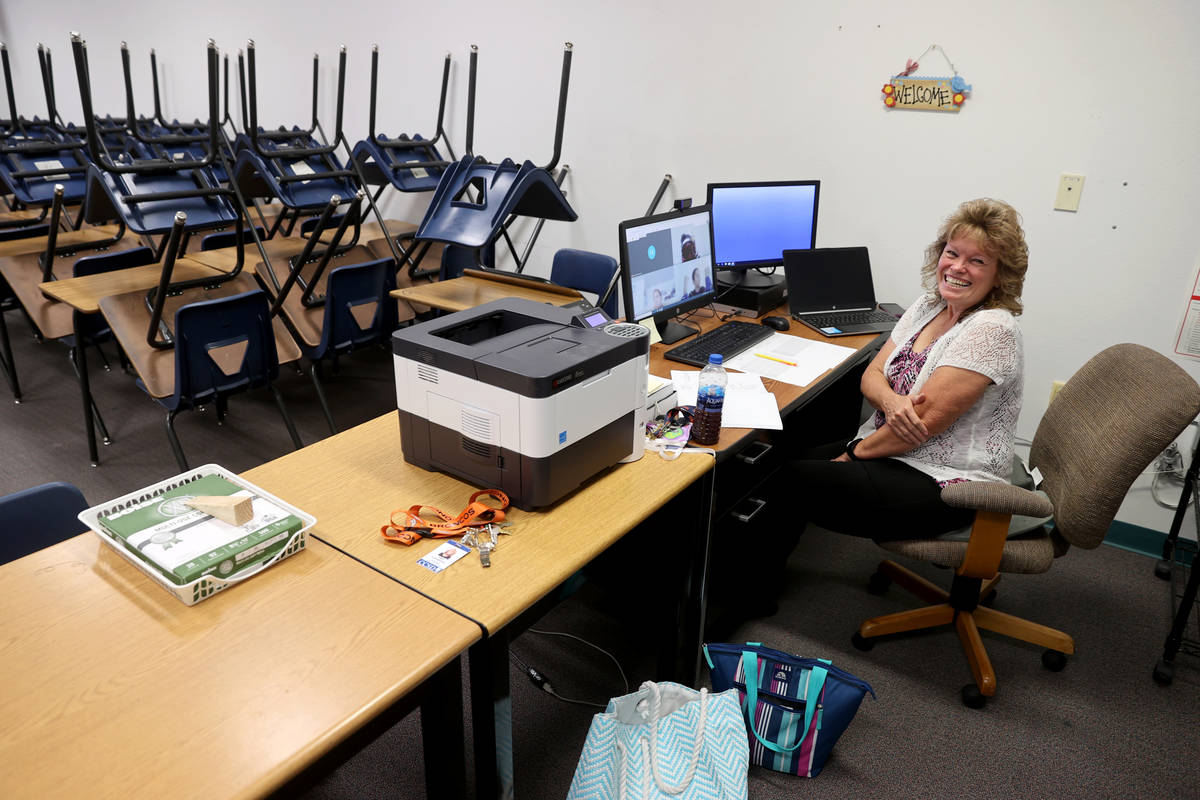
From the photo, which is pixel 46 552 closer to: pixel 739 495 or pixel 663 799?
pixel 663 799

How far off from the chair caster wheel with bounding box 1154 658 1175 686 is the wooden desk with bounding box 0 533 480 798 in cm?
208

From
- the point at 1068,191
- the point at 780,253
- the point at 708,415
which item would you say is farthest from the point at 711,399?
the point at 1068,191

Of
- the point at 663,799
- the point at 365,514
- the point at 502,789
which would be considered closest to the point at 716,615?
the point at 663,799

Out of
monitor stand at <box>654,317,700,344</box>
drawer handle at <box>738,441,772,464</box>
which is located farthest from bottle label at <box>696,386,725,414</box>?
monitor stand at <box>654,317,700,344</box>

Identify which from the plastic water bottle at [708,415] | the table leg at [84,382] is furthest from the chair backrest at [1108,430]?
the table leg at [84,382]

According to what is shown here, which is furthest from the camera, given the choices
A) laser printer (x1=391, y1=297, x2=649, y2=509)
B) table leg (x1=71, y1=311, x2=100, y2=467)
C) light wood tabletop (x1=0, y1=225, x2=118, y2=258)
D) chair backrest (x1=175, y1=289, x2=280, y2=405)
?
light wood tabletop (x1=0, y1=225, x2=118, y2=258)

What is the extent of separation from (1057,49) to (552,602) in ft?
8.69

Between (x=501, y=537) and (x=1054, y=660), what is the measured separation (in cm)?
177

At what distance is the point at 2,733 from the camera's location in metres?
0.97

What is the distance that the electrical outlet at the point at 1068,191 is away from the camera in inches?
107

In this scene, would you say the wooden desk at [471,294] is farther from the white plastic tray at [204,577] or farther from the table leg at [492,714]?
the table leg at [492,714]

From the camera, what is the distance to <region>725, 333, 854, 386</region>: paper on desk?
2.30 m

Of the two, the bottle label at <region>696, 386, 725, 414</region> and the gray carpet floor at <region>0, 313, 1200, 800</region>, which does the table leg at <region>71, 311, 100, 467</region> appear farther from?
the bottle label at <region>696, 386, 725, 414</region>

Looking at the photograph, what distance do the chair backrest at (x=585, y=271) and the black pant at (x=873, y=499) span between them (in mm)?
1550
